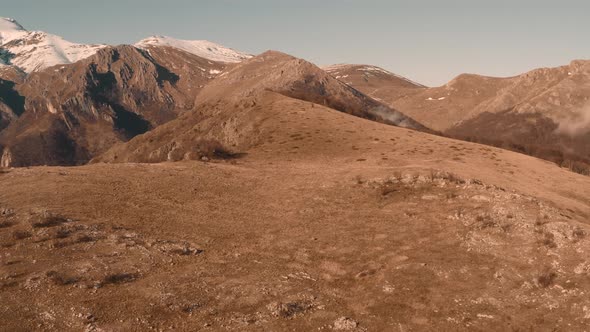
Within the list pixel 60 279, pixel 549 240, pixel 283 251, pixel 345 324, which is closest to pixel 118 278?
pixel 60 279

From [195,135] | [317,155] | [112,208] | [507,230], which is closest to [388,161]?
[317,155]

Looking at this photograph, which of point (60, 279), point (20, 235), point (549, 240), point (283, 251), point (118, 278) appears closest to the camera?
point (60, 279)

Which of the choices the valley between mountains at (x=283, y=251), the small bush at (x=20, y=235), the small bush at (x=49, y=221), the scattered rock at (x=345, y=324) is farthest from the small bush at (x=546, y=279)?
the small bush at (x=20, y=235)

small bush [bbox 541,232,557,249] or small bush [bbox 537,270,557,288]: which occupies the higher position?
small bush [bbox 541,232,557,249]

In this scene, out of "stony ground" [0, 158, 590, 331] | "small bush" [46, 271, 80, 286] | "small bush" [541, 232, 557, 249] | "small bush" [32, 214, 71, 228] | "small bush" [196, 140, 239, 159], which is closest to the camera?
"stony ground" [0, 158, 590, 331]

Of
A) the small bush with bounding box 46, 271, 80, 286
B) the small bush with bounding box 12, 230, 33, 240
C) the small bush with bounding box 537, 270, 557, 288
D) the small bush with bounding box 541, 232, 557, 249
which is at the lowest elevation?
the small bush with bounding box 46, 271, 80, 286

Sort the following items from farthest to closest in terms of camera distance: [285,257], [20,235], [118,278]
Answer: [285,257]
[20,235]
[118,278]

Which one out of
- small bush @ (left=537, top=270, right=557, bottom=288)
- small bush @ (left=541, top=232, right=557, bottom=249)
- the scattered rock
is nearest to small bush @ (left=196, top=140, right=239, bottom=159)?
the scattered rock

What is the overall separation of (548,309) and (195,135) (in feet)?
300

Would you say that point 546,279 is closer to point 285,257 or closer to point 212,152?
point 285,257

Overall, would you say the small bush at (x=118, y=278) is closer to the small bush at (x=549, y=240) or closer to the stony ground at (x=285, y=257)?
the stony ground at (x=285, y=257)

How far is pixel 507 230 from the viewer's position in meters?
33.8

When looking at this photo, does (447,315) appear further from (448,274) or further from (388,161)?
(388,161)

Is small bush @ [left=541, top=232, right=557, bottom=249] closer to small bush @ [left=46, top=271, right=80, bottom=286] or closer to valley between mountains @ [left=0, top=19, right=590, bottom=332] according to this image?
valley between mountains @ [left=0, top=19, right=590, bottom=332]
